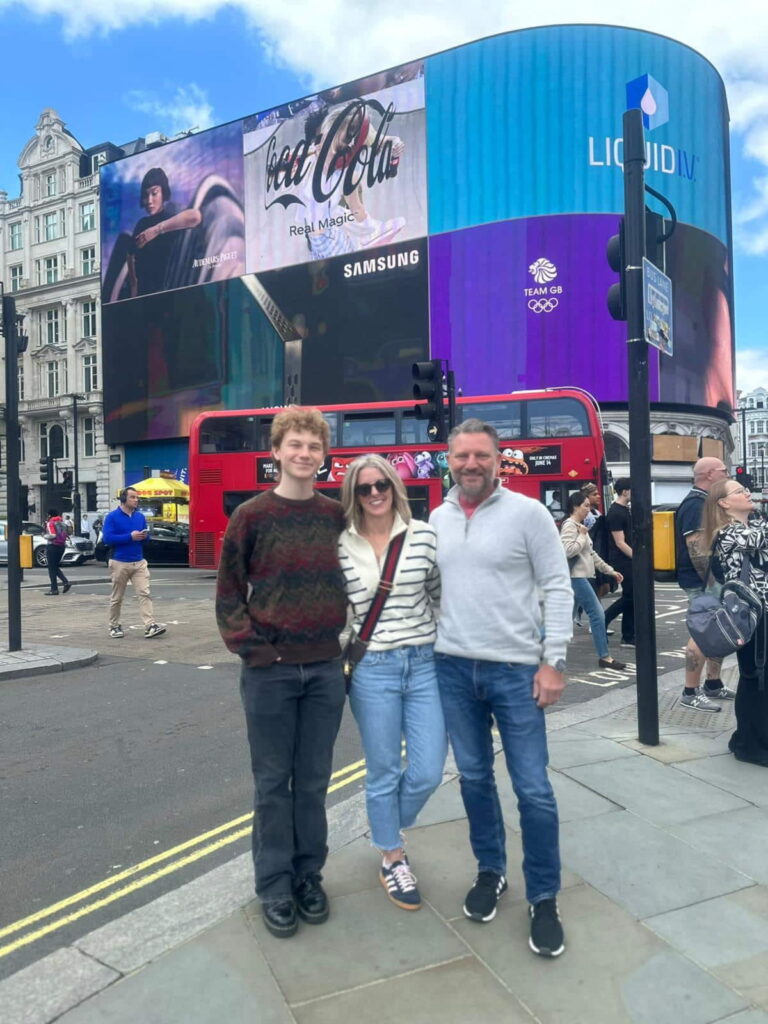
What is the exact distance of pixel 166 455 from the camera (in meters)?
38.7

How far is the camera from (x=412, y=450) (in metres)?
17.0

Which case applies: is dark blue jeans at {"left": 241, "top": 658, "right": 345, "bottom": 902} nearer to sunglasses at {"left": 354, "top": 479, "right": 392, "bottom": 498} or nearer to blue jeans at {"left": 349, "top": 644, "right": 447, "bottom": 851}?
blue jeans at {"left": 349, "top": 644, "right": 447, "bottom": 851}

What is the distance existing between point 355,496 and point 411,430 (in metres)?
14.3

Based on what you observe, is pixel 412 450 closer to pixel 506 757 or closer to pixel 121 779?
pixel 121 779

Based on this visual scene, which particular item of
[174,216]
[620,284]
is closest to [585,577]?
[620,284]

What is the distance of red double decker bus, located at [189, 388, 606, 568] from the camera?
1573 cm

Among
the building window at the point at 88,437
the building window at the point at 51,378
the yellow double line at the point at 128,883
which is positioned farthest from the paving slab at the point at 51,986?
the building window at the point at 51,378

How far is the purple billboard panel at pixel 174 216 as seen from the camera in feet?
119

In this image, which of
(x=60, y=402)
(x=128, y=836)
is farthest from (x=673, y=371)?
(x=60, y=402)

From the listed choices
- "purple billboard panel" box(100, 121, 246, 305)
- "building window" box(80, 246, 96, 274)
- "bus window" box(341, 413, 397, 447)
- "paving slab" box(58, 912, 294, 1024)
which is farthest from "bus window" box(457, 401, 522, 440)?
"building window" box(80, 246, 96, 274)

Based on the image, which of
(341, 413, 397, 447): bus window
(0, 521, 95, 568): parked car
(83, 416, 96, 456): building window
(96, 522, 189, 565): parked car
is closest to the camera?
(341, 413, 397, 447): bus window

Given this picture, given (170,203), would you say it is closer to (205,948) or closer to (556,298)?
(556,298)

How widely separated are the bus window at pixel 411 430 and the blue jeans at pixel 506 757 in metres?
14.3

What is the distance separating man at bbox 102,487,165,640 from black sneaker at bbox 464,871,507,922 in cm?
745
